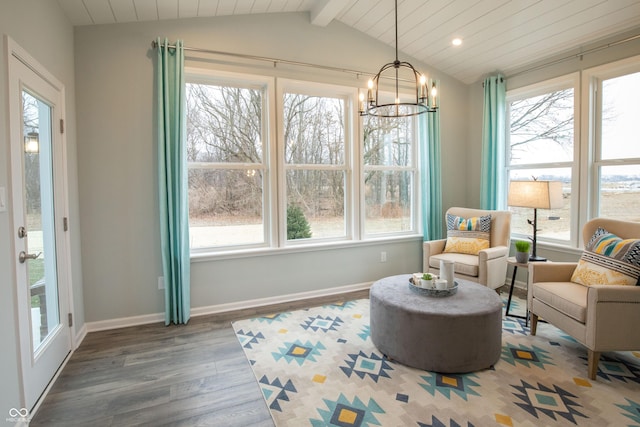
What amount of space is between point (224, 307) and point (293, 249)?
93 cm

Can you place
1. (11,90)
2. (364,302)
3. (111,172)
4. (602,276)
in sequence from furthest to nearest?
(364,302)
(111,172)
(602,276)
(11,90)

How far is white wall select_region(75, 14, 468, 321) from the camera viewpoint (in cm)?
307

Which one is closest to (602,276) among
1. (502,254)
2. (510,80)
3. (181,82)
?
(502,254)

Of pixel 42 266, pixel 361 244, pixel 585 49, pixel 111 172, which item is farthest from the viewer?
pixel 361 244

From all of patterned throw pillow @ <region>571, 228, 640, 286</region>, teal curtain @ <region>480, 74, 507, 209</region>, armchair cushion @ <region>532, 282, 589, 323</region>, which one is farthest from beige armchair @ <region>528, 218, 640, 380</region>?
teal curtain @ <region>480, 74, 507, 209</region>

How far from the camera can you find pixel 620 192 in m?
3.40

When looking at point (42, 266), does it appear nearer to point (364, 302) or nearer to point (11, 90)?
point (11, 90)

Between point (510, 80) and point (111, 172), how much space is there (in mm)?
4520

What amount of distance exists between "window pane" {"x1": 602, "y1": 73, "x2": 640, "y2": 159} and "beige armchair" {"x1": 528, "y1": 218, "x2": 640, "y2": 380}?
1.01 meters

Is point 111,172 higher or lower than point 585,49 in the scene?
lower

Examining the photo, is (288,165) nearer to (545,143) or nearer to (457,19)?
(457,19)

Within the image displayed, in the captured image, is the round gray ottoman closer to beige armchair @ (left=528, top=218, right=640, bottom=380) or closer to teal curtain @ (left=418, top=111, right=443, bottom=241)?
beige armchair @ (left=528, top=218, right=640, bottom=380)

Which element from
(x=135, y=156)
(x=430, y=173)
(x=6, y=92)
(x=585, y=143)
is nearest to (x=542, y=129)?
(x=585, y=143)

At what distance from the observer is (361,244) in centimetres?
423
